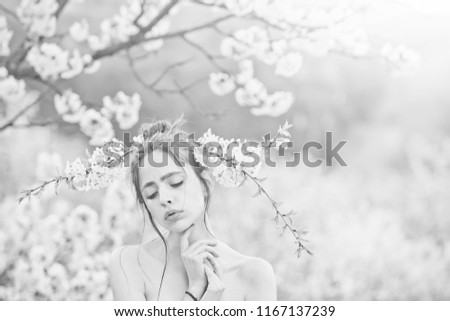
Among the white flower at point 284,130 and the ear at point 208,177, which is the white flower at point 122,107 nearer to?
the ear at point 208,177

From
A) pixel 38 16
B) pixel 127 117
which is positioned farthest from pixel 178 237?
pixel 38 16

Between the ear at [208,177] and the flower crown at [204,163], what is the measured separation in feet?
0.09

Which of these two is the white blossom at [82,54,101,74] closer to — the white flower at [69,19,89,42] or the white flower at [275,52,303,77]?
the white flower at [69,19,89,42]

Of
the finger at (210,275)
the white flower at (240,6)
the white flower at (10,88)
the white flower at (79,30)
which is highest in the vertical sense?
the white flower at (240,6)

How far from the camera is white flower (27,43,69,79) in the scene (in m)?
2.27

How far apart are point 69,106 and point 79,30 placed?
258mm

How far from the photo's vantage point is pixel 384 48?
2.30 m

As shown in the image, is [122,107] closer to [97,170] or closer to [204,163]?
[97,170]

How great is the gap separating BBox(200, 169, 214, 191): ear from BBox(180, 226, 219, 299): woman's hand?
18 cm

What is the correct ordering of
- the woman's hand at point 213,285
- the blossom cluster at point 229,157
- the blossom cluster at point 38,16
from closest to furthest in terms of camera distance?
the woman's hand at point 213,285 < the blossom cluster at point 229,157 < the blossom cluster at point 38,16

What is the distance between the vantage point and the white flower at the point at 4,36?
2.27 m

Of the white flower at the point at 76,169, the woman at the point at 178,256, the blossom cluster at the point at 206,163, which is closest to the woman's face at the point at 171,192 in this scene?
the woman at the point at 178,256
